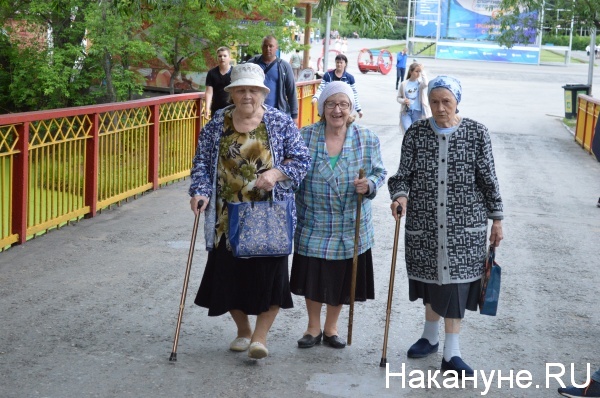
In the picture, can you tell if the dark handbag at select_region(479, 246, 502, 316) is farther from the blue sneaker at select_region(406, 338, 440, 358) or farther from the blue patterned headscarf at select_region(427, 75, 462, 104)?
the blue patterned headscarf at select_region(427, 75, 462, 104)

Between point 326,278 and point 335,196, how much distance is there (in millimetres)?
520

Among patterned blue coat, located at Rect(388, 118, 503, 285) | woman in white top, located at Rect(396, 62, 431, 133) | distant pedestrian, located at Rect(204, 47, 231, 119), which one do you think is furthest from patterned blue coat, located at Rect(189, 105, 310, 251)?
woman in white top, located at Rect(396, 62, 431, 133)

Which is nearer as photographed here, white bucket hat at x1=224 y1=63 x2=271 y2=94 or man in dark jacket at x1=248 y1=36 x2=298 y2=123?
white bucket hat at x1=224 y1=63 x2=271 y2=94

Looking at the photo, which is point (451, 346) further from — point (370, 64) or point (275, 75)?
point (370, 64)

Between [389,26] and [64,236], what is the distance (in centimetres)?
471

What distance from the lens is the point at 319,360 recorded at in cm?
628

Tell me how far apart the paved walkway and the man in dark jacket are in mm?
1711

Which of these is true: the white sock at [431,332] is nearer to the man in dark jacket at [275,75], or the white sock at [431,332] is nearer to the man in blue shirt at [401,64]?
the man in dark jacket at [275,75]

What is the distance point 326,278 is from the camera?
6395 millimetres

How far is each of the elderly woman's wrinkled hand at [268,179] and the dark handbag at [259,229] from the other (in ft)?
0.42

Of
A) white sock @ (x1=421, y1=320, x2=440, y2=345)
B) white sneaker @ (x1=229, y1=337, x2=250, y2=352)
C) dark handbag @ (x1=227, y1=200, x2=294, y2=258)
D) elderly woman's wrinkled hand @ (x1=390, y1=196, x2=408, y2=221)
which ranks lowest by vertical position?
white sneaker @ (x1=229, y1=337, x2=250, y2=352)

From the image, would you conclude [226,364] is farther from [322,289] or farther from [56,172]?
[56,172]

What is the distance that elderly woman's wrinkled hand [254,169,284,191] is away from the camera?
19.6 feet

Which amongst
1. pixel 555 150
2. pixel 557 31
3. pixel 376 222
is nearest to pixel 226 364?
pixel 376 222
